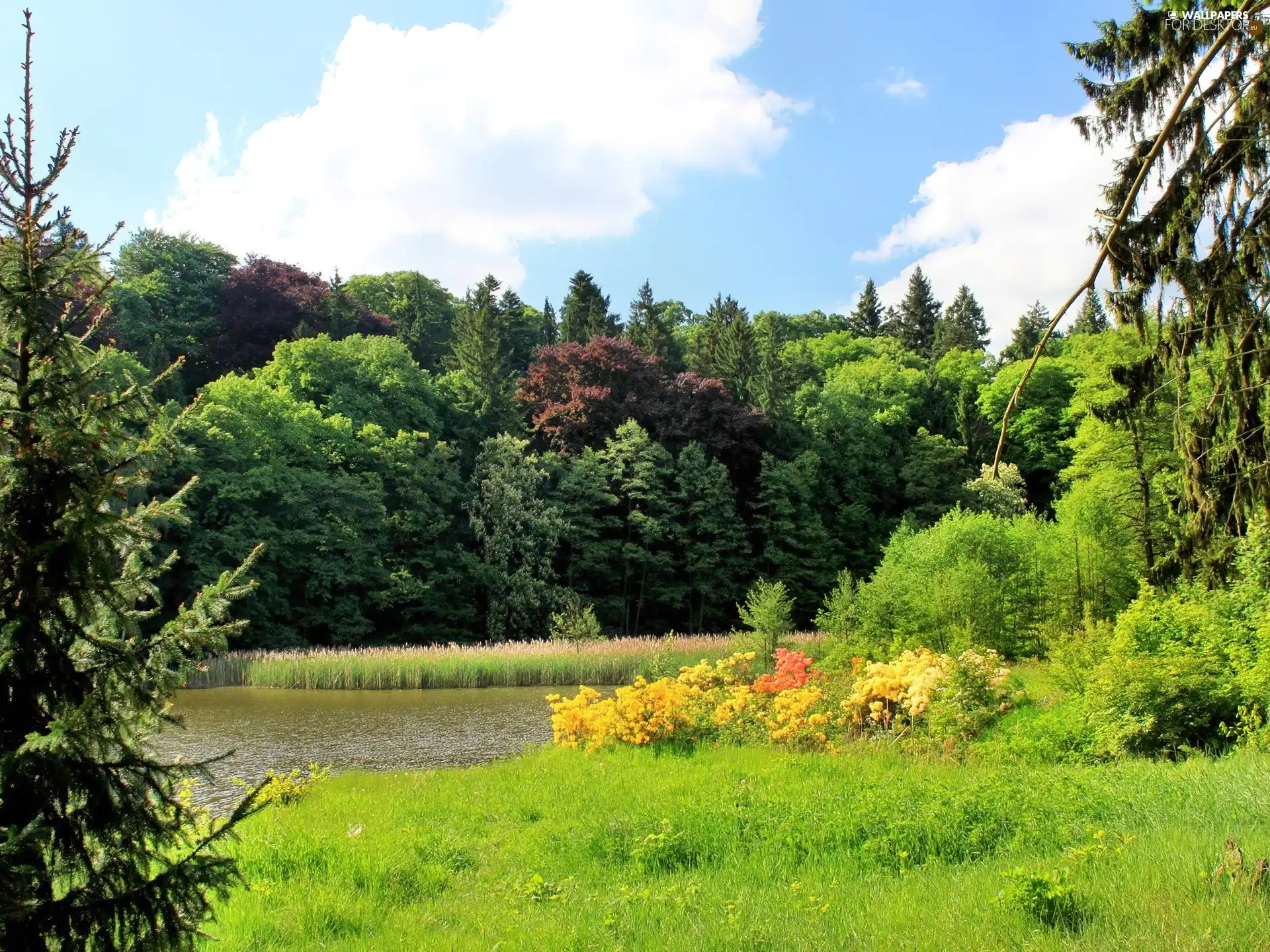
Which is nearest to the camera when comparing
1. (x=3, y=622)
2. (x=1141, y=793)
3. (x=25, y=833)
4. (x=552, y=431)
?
(x=25, y=833)

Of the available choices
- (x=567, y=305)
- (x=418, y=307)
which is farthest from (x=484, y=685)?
(x=418, y=307)

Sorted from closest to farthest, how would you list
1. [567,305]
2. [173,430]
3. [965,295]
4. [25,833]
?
[25,833]
[173,430]
[567,305]
[965,295]

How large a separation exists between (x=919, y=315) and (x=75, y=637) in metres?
71.4

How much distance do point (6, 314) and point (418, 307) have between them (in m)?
53.6

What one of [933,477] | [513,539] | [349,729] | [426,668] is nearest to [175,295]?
[513,539]

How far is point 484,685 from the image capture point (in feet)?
75.9

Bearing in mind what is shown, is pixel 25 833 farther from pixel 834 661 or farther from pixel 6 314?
pixel 834 661

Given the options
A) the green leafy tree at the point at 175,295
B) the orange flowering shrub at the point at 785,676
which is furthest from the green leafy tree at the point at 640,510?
the orange flowering shrub at the point at 785,676

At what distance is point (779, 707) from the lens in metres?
12.0

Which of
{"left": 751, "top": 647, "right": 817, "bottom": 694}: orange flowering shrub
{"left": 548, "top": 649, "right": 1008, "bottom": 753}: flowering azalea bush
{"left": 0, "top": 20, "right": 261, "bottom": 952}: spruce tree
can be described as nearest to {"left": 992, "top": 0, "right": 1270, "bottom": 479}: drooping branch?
{"left": 0, "top": 20, "right": 261, "bottom": 952}: spruce tree

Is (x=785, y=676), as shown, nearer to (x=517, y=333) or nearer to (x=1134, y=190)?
(x=1134, y=190)

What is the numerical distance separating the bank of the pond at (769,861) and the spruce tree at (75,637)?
1.77 meters

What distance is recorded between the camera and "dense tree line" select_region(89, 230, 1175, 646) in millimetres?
29438

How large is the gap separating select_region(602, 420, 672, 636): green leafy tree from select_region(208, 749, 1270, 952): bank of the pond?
27.9 metres
